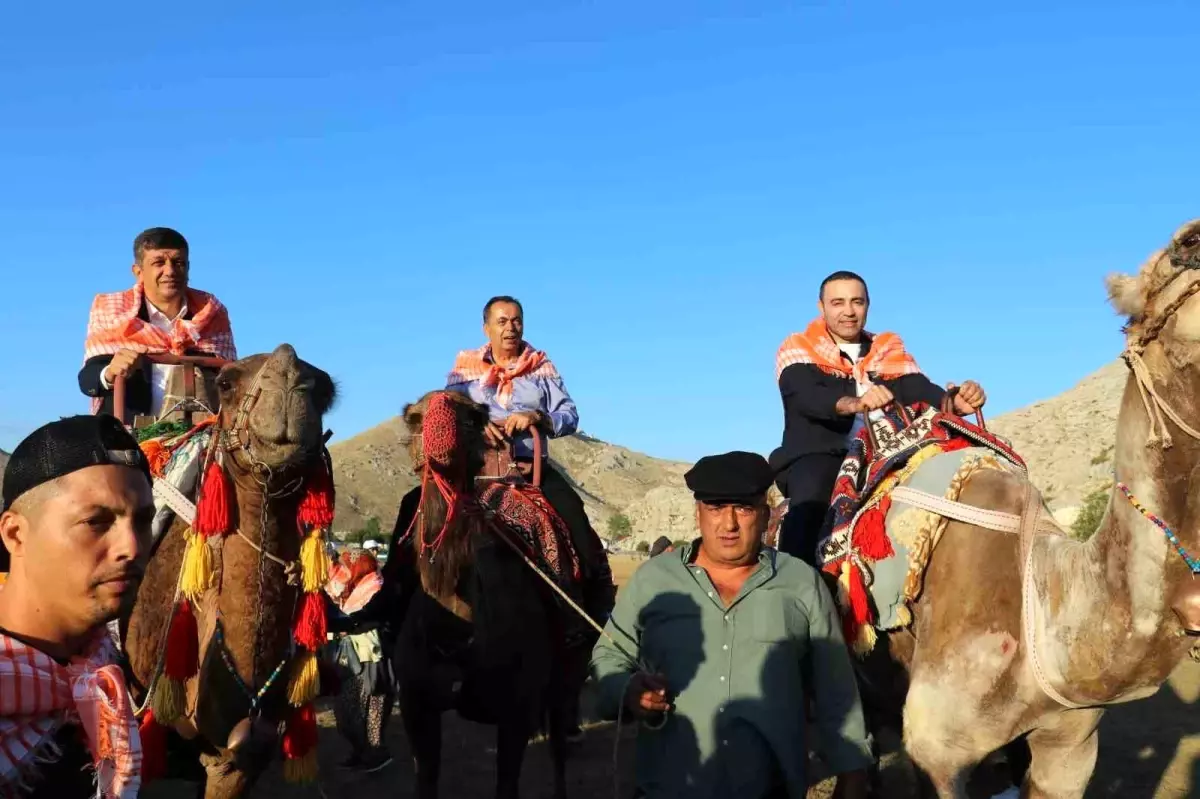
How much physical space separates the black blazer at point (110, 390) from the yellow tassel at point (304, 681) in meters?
2.02

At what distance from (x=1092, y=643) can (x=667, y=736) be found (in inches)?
72.2

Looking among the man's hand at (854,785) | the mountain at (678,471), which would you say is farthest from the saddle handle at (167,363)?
the man's hand at (854,785)

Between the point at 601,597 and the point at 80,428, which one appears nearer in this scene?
the point at 80,428

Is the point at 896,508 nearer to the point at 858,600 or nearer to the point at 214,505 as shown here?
the point at 858,600

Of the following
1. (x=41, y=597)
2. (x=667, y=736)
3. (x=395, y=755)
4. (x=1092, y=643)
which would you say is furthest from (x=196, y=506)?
(x=395, y=755)

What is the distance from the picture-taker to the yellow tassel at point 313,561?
16.9 feet

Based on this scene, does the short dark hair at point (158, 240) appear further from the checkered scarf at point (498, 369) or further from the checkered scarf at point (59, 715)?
the checkered scarf at point (59, 715)

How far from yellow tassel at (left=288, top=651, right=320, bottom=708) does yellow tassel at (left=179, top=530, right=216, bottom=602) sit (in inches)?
23.2

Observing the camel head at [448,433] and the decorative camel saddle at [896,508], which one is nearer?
the decorative camel saddle at [896,508]

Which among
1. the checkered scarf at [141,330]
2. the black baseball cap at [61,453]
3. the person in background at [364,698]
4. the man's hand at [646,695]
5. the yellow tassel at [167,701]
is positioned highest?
the checkered scarf at [141,330]

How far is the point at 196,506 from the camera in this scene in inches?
209

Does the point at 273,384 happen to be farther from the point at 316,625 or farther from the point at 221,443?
the point at 316,625

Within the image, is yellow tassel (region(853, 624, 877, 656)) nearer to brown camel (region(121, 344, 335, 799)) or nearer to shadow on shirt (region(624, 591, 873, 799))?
shadow on shirt (region(624, 591, 873, 799))

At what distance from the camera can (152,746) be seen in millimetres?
5109
